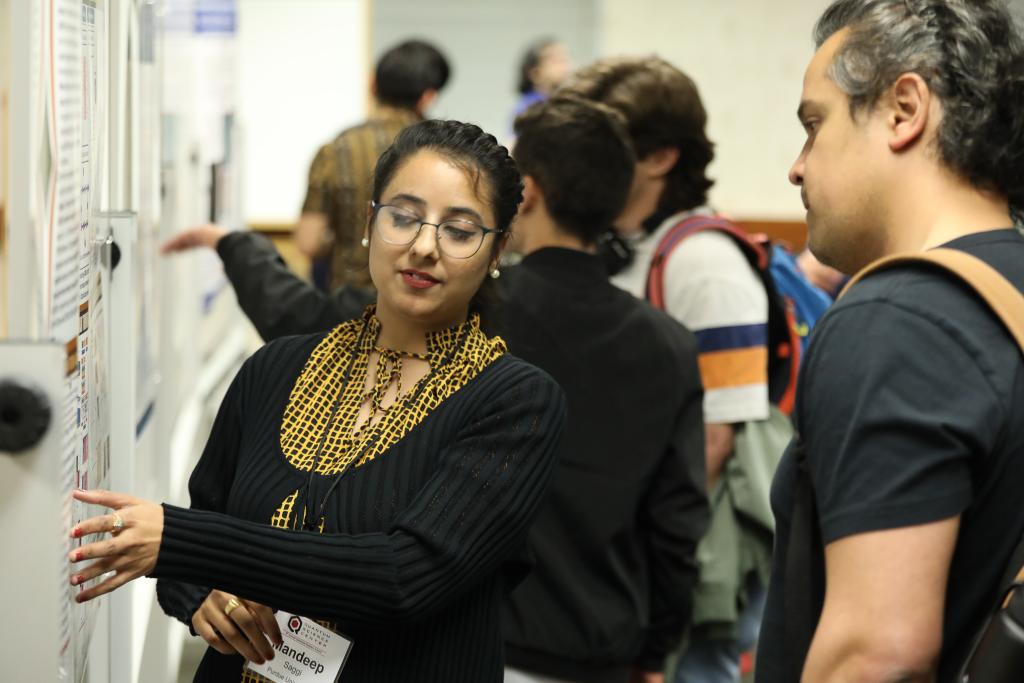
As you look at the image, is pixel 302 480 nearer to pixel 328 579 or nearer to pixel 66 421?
pixel 328 579

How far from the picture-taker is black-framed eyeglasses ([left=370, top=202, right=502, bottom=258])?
1557 millimetres

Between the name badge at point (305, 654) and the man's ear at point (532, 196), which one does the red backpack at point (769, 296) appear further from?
the name badge at point (305, 654)

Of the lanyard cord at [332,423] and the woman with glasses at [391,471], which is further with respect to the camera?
the lanyard cord at [332,423]

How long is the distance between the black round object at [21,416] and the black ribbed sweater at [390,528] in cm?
22

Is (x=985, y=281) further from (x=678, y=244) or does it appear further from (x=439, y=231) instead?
(x=678, y=244)

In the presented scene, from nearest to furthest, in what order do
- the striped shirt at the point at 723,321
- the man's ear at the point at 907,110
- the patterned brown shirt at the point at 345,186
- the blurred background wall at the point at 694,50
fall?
the man's ear at the point at 907,110 < the striped shirt at the point at 723,321 < the patterned brown shirt at the point at 345,186 < the blurred background wall at the point at 694,50

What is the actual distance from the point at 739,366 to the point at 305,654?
1348mm

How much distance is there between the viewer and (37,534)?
1.13 m

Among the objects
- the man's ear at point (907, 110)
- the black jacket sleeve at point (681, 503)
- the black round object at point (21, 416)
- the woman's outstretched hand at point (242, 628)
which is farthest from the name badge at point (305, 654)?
the black jacket sleeve at point (681, 503)

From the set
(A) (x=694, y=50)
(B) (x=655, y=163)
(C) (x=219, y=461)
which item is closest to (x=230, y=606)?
(C) (x=219, y=461)

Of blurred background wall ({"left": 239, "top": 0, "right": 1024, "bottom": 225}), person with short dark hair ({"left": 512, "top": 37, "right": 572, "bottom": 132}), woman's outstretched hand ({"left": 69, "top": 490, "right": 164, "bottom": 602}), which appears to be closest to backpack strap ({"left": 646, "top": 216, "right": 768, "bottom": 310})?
woman's outstretched hand ({"left": 69, "top": 490, "right": 164, "bottom": 602})

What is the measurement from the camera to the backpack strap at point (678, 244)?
2615 millimetres

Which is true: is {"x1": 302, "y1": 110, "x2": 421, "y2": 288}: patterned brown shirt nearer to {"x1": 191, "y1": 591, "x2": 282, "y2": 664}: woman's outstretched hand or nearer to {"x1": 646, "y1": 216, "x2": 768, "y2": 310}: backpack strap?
{"x1": 646, "y1": 216, "x2": 768, "y2": 310}: backpack strap

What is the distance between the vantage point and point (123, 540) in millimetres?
1235
